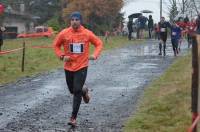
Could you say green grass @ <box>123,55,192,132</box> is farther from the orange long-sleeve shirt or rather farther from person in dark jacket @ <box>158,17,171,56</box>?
person in dark jacket @ <box>158,17,171,56</box>

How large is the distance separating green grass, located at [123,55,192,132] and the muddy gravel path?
0.80 ft

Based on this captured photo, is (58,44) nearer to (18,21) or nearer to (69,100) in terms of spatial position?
(69,100)

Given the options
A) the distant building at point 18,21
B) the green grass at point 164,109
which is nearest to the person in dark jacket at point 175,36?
the green grass at point 164,109

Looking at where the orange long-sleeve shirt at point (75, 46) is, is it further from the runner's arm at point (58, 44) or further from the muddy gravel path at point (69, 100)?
the muddy gravel path at point (69, 100)

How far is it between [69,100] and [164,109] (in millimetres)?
2544

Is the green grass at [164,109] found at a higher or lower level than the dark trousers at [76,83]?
lower

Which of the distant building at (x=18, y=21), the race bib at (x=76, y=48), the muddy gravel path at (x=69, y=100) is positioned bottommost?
the muddy gravel path at (x=69, y=100)

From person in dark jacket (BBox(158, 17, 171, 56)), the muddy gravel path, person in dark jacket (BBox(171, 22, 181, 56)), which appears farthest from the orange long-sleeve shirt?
person in dark jacket (BBox(171, 22, 181, 56))

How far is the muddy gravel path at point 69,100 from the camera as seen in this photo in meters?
9.95

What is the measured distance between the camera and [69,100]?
12867 millimetres

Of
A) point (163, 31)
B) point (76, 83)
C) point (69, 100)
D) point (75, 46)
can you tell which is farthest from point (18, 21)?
point (76, 83)

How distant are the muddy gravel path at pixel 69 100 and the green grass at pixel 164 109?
24 cm

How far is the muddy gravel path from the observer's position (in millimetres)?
9953

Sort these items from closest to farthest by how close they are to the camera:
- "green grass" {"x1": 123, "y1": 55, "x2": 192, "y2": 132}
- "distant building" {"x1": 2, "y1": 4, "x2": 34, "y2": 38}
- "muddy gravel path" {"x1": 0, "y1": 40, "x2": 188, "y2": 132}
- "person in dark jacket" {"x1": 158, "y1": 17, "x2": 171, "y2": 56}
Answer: "green grass" {"x1": 123, "y1": 55, "x2": 192, "y2": 132}, "muddy gravel path" {"x1": 0, "y1": 40, "x2": 188, "y2": 132}, "person in dark jacket" {"x1": 158, "y1": 17, "x2": 171, "y2": 56}, "distant building" {"x1": 2, "y1": 4, "x2": 34, "y2": 38}
